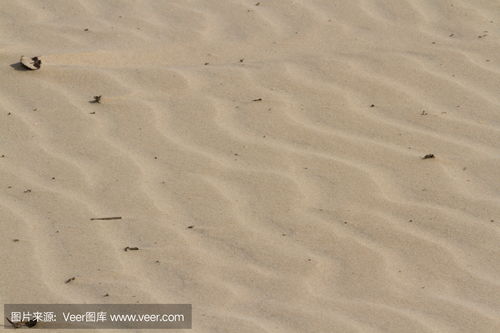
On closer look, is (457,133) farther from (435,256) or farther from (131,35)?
(131,35)

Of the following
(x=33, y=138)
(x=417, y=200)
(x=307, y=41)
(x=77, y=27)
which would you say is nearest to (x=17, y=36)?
(x=77, y=27)

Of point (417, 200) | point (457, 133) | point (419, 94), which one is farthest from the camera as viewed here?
point (419, 94)

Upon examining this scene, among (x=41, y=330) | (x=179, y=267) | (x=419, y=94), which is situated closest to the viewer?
(x=41, y=330)

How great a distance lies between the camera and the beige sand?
3848mm

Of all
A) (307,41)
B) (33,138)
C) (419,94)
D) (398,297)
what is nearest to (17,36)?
(33,138)

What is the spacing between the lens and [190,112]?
5.08 m

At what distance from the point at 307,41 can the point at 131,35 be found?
931 mm

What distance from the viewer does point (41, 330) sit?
3.63 meters

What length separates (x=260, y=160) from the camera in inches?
185

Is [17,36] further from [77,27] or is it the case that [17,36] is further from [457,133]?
[457,133]

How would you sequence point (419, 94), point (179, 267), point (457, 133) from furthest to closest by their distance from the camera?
point (419, 94)
point (457, 133)
point (179, 267)

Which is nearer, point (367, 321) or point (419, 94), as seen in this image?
point (367, 321)

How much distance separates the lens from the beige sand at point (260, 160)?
151 inches

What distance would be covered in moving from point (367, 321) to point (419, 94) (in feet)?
5.99
